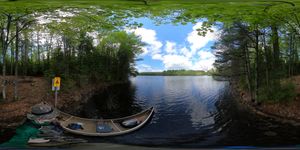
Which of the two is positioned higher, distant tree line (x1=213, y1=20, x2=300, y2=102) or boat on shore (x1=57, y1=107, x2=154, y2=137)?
distant tree line (x1=213, y1=20, x2=300, y2=102)

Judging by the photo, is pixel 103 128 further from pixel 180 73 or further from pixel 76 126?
pixel 180 73

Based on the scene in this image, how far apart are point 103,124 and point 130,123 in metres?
0.18

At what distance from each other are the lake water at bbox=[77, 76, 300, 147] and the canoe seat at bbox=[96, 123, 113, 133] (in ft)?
0.18

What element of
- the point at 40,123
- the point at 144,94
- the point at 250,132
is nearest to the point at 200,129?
the point at 250,132

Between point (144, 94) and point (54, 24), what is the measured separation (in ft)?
2.51

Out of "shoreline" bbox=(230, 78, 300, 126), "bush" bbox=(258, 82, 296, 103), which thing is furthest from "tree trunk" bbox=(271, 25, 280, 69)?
"shoreline" bbox=(230, 78, 300, 126)

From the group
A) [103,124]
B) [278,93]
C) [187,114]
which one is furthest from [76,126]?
[278,93]

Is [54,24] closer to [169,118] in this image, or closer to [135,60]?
[135,60]

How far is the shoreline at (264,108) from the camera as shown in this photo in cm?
173

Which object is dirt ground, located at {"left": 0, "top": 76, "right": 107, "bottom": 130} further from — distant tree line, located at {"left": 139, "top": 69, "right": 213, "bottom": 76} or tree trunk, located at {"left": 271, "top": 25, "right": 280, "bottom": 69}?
tree trunk, located at {"left": 271, "top": 25, "right": 280, "bottom": 69}

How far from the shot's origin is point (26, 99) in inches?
65.2

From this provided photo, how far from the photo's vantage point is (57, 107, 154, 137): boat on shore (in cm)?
158

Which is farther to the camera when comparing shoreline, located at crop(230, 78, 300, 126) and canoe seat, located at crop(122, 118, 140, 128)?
shoreline, located at crop(230, 78, 300, 126)

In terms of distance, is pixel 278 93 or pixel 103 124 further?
pixel 278 93
